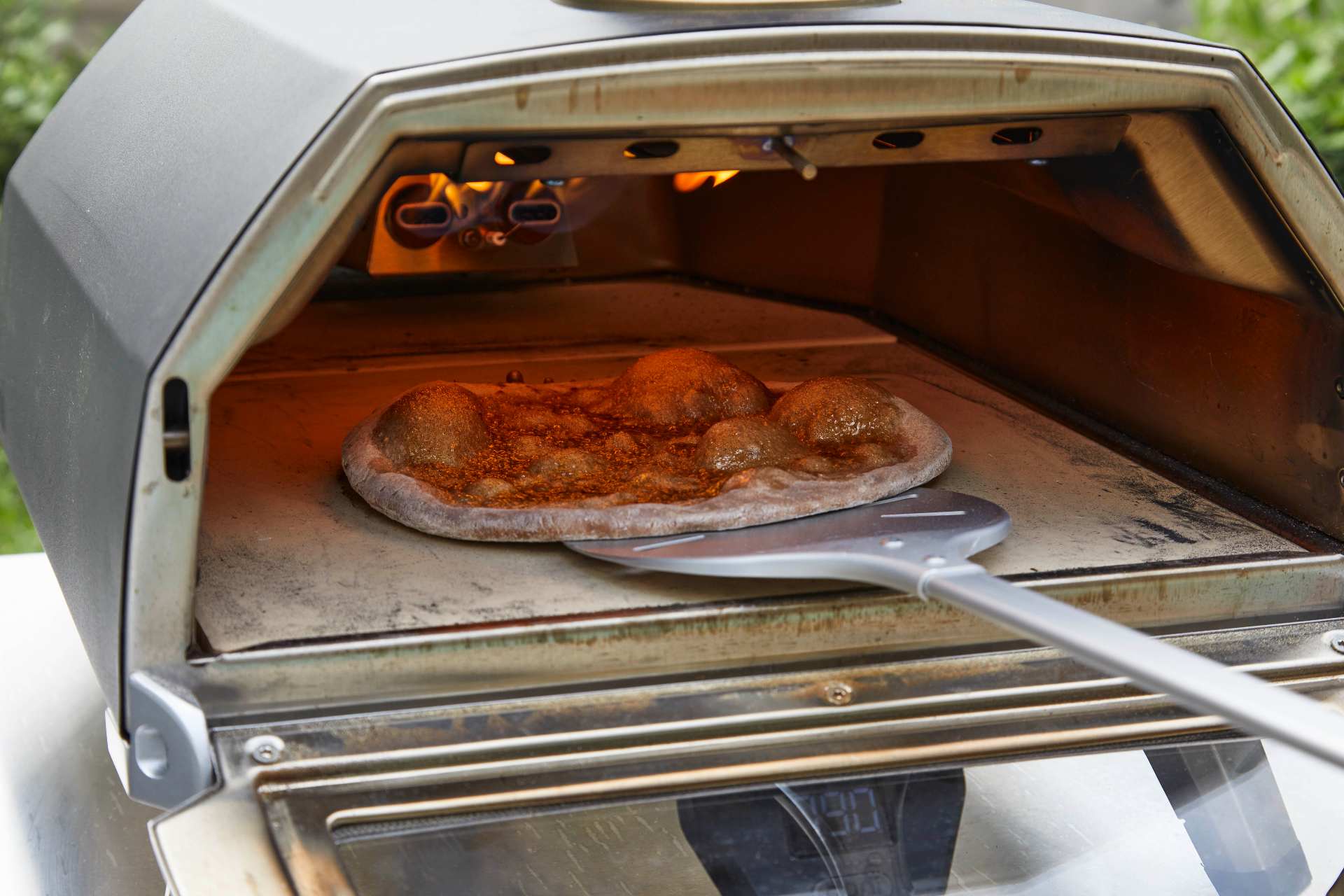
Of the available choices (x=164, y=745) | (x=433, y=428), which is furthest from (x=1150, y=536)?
(x=164, y=745)

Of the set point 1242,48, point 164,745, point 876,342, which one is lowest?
point 164,745

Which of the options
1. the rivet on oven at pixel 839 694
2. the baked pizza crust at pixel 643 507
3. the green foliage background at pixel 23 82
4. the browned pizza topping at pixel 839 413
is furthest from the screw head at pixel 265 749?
the green foliage background at pixel 23 82

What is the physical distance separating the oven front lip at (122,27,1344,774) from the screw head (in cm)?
4

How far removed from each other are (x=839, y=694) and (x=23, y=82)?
371 cm

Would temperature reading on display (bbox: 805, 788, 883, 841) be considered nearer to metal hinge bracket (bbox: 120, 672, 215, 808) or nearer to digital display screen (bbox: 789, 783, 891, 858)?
digital display screen (bbox: 789, 783, 891, 858)

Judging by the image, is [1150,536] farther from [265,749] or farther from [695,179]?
[695,179]

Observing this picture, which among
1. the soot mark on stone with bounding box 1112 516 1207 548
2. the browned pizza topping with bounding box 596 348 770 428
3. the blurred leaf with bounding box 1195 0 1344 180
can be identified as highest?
the blurred leaf with bounding box 1195 0 1344 180

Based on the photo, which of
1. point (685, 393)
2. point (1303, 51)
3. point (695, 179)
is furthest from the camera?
point (1303, 51)

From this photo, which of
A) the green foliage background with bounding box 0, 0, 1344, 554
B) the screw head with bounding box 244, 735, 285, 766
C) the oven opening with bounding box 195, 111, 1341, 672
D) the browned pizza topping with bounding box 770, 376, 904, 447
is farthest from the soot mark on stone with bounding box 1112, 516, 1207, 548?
the green foliage background with bounding box 0, 0, 1344, 554

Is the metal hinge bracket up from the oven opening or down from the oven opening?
down

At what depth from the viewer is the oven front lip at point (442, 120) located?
0.85 m

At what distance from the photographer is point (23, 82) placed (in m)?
3.86

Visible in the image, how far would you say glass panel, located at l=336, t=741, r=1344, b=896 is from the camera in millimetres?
885

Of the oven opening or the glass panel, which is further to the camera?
the oven opening
